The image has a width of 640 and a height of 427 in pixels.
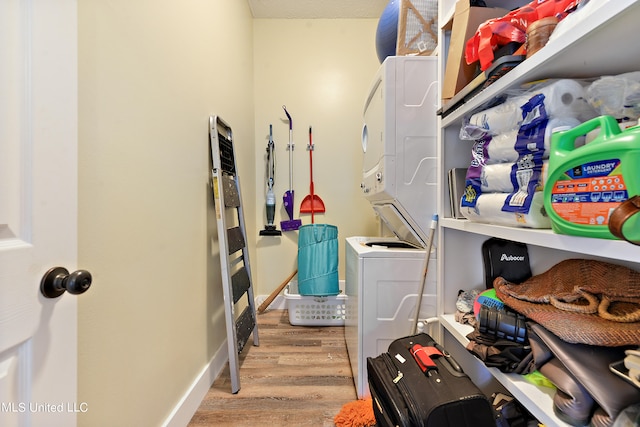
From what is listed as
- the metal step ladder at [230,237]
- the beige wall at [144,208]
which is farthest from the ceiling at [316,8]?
the metal step ladder at [230,237]

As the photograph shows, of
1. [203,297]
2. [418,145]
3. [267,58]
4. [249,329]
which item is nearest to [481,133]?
[418,145]

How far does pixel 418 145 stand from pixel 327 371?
1.38 m

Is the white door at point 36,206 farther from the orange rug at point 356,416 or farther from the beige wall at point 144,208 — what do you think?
the orange rug at point 356,416

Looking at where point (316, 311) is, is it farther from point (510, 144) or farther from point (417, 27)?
point (417, 27)

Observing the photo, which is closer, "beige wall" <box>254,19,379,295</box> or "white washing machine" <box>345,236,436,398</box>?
"white washing machine" <box>345,236,436,398</box>

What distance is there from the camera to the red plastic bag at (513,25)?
683 mm

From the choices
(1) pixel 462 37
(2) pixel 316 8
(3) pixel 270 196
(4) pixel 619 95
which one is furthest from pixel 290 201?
(4) pixel 619 95

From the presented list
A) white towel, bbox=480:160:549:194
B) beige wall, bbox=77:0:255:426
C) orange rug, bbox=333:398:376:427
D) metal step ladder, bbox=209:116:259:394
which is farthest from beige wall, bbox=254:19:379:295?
white towel, bbox=480:160:549:194

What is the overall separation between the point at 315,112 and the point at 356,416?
2.36m

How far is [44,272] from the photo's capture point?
0.52 m

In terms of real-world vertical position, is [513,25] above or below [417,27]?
below

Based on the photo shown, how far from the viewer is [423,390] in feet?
2.60

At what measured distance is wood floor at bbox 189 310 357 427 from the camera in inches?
50.4

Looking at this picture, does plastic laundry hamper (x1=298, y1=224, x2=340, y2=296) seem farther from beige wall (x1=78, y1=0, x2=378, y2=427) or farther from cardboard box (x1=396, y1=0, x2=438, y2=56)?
cardboard box (x1=396, y1=0, x2=438, y2=56)
